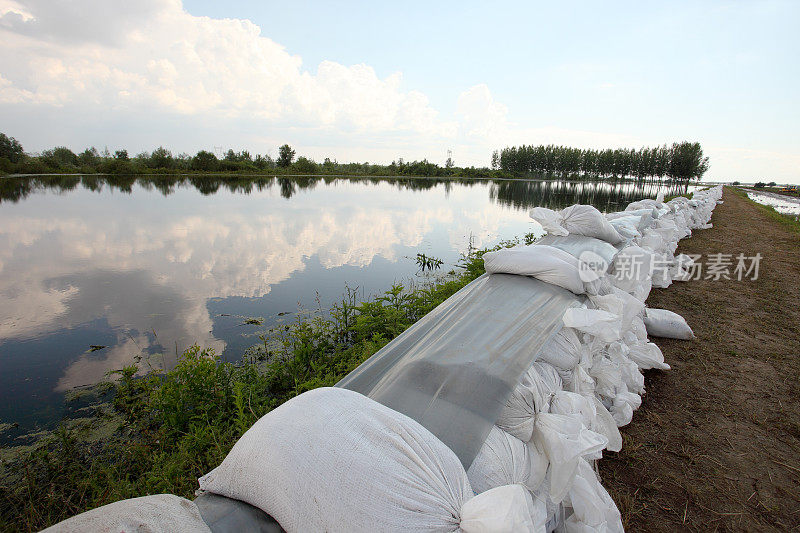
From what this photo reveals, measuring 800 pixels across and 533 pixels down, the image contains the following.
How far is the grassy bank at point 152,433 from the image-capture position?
1935mm

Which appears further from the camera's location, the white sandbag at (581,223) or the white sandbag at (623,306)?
the white sandbag at (581,223)

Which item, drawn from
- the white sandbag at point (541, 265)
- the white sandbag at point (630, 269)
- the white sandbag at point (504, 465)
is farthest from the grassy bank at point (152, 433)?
the white sandbag at point (630, 269)

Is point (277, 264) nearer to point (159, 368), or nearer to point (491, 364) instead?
point (159, 368)

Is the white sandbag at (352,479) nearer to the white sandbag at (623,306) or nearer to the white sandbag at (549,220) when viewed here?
the white sandbag at (623,306)

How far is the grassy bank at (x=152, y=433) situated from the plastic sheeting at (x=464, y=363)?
102 centimetres

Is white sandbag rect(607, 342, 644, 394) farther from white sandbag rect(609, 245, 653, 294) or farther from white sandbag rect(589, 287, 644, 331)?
white sandbag rect(609, 245, 653, 294)

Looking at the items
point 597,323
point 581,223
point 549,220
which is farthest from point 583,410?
point 581,223

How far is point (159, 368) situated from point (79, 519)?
3.01 meters

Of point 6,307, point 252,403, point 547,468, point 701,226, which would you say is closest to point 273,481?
point 547,468

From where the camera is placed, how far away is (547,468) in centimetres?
136

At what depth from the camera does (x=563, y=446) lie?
1286 millimetres

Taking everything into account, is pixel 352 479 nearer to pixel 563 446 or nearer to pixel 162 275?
pixel 563 446

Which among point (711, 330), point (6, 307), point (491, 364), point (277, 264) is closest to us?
point (491, 364)

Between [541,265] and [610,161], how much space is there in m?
59.2
